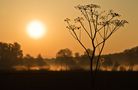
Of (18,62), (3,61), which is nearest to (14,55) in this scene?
(18,62)

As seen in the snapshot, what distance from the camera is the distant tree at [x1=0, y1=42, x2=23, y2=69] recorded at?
128625 millimetres

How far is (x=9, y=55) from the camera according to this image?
13488 centimetres

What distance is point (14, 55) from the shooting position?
458 ft
